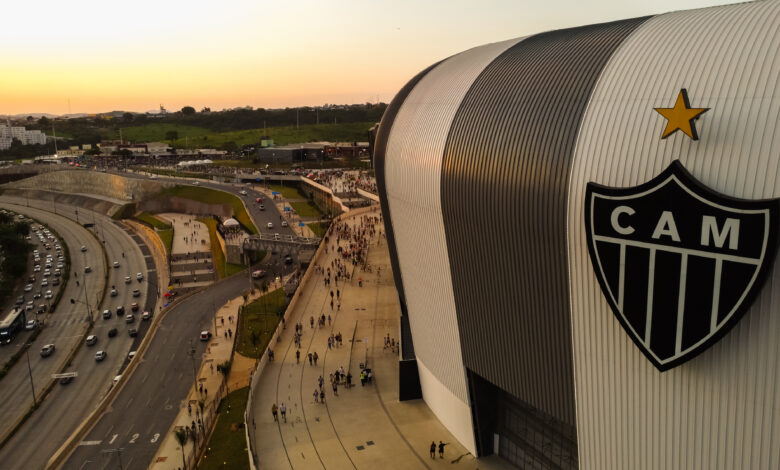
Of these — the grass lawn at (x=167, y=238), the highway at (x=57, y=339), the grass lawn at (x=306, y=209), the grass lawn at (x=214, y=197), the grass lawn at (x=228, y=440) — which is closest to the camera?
the grass lawn at (x=228, y=440)

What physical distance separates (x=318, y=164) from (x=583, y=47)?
480ft

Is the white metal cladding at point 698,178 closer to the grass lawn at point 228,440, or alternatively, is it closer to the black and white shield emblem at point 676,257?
the black and white shield emblem at point 676,257

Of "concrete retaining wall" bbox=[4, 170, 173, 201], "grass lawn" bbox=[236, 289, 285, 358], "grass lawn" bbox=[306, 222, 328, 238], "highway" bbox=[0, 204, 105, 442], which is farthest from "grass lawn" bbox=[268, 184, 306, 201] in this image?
"grass lawn" bbox=[236, 289, 285, 358]

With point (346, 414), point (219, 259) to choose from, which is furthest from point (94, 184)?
point (346, 414)

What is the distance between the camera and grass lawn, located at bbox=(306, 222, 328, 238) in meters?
87.5

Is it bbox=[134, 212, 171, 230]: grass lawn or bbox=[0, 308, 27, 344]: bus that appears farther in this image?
bbox=[134, 212, 171, 230]: grass lawn

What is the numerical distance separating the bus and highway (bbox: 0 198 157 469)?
7.38 meters

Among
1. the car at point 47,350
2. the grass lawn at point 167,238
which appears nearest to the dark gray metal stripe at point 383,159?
the car at point 47,350

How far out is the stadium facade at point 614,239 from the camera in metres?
14.2

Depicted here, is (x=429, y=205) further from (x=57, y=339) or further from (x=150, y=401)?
(x=57, y=339)

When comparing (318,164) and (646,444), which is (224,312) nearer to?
(646,444)

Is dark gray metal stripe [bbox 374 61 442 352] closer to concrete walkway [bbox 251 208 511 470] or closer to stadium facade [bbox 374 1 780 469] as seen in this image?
concrete walkway [bbox 251 208 511 470]

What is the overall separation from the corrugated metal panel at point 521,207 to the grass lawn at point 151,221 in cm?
9914

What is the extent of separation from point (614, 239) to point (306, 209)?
3809 inches
